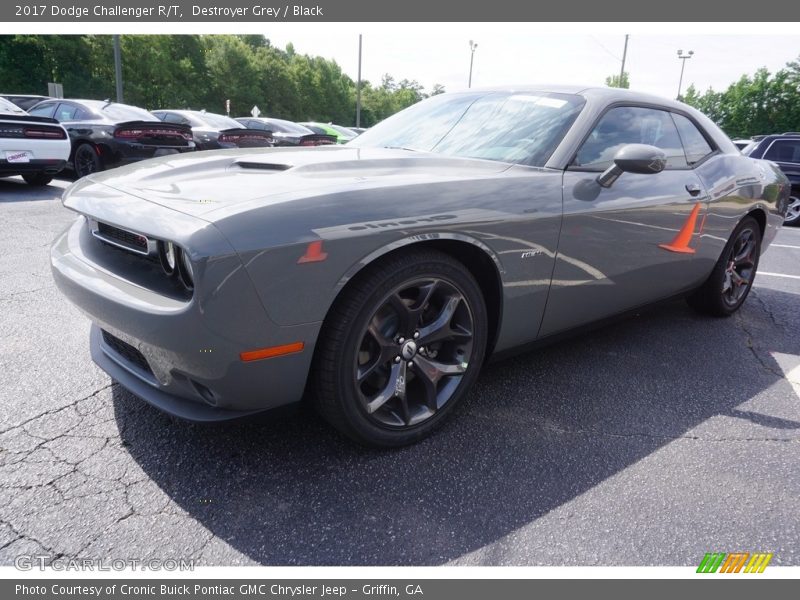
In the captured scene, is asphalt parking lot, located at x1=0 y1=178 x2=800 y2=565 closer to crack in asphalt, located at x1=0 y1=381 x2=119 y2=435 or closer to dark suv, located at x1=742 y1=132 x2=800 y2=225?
crack in asphalt, located at x1=0 y1=381 x2=119 y2=435

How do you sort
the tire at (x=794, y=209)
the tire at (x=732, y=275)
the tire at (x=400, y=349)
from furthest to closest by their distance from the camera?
1. the tire at (x=794, y=209)
2. the tire at (x=732, y=275)
3. the tire at (x=400, y=349)

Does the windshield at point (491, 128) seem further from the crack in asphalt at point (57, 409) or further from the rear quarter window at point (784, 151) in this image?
the rear quarter window at point (784, 151)

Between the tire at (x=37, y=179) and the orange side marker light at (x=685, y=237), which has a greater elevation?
the orange side marker light at (x=685, y=237)

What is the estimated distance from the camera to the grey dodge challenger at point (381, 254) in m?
1.67

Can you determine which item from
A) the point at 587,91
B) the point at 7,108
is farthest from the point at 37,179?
the point at 587,91

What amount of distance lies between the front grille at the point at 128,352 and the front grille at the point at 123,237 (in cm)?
33

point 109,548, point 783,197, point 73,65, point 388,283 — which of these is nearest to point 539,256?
point 388,283

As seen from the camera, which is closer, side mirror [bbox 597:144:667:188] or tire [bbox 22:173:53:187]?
side mirror [bbox 597:144:667:188]

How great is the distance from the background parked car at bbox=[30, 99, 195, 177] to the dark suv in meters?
9.22

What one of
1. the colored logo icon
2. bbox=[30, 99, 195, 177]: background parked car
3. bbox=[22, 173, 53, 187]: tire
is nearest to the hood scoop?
A: the colored logo icon

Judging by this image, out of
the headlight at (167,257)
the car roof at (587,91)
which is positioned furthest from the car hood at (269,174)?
the car roof at (587,91)

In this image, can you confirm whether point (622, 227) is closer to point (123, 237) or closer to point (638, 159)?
point (638, 159)

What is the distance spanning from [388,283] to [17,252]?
4.07m

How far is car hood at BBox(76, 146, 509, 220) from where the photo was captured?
180 centimetres
